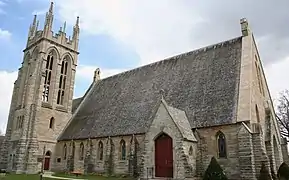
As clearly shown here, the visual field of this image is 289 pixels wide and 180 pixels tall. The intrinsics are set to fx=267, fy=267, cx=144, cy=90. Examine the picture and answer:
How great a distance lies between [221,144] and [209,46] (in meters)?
11.2

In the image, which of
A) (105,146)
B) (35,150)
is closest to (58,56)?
(35,150)

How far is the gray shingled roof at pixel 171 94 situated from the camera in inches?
834

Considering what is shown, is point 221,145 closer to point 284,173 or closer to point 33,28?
point 284,173

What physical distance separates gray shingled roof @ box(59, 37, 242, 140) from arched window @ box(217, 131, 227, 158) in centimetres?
96

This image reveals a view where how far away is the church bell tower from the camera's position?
30.2 m

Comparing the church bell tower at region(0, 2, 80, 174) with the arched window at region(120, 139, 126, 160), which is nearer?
the arched window at region(120, 139, 126, 160)

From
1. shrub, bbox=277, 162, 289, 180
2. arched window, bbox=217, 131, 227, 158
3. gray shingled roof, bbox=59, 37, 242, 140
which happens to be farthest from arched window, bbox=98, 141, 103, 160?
shrub, bbox=277, 162, 289, 180

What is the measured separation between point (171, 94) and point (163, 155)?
7.08 meters

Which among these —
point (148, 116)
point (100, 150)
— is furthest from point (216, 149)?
point (100, 150)

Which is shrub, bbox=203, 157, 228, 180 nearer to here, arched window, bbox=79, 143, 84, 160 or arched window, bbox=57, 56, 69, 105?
arched window, bbox=79, 143, 84, 160

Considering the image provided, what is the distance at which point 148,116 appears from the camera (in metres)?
24.6

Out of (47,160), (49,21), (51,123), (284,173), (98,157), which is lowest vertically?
(284,173)

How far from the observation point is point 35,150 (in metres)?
30.0

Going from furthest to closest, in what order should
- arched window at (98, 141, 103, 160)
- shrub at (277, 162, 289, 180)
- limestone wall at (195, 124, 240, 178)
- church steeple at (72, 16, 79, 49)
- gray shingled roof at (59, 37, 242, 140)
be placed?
church steeple at (72, 16, 79, 49) → arched window at (98, 141, 103, 160) → gray shingled roof at (59, 37, 242, 140) → shrub at (277, 162, 289, 180) → limestone wall at (195, 124, 240, 178)
